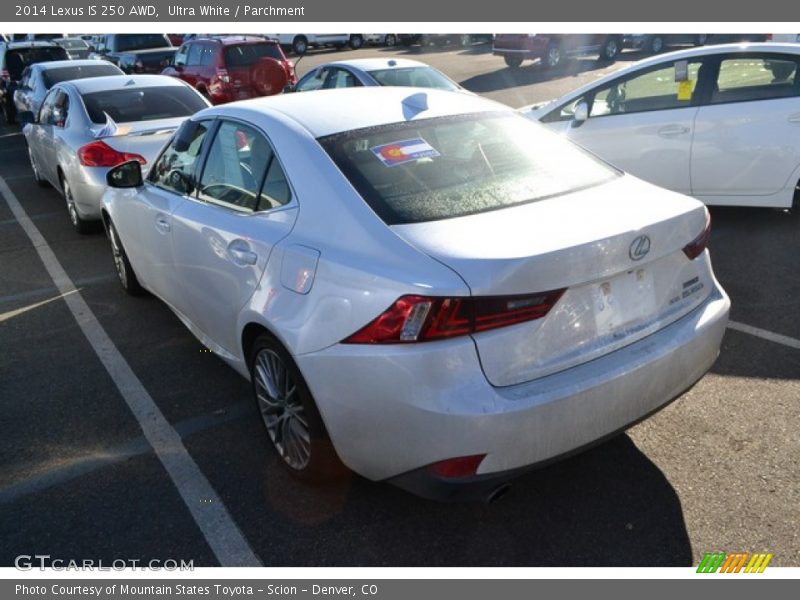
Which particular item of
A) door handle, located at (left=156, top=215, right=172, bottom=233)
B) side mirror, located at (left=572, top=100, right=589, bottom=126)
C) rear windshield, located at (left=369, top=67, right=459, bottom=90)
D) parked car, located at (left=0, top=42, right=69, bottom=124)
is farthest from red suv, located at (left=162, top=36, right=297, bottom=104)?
door handle, located at (left=156, top=215, right=172, bottom=233)

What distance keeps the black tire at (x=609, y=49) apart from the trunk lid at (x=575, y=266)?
2270 cm

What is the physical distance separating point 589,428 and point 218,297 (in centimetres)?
194

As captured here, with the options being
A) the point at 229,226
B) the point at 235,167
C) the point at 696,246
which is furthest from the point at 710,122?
the point at 229,226

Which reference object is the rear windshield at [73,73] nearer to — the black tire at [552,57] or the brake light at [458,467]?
the brake light at [458,467]

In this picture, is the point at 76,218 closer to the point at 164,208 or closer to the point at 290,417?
the point at 164,208

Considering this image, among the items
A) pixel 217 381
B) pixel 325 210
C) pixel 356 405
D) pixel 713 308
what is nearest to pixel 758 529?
pixel 713 308

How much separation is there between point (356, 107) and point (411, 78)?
7.10 m

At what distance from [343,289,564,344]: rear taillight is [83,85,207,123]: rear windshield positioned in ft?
18.9

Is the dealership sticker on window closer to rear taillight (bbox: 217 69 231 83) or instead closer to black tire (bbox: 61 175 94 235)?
black tire (bbox: 61 175 94 235)

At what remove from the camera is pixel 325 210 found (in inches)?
117

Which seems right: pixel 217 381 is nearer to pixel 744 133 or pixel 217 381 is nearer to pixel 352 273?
pixel 352 273

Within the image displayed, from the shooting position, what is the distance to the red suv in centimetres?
1431

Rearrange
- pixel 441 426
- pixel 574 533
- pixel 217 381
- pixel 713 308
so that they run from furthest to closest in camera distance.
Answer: pixel 217 381, pixel 713 308, pixel 574 533, pixel 441 426

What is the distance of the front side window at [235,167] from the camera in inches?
136
